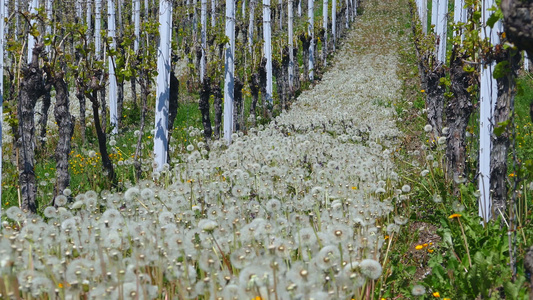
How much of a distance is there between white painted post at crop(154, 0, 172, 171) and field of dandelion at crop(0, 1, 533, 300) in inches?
17.3

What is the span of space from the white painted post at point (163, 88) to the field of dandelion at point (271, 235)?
1.45 feet

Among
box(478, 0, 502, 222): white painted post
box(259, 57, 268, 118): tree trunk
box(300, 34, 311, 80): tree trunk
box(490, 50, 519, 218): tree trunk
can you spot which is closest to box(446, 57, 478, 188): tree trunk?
box(478, 0, 502, 222): white painted post

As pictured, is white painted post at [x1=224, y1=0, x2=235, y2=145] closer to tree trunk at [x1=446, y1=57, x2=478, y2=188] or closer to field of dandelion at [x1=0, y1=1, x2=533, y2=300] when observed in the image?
field of dandelion at [x1=0, y1=1, x2=533, y2=300]

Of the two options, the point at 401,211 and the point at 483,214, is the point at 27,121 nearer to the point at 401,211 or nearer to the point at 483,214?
the point at 401,211

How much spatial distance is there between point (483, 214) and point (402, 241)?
0.83 meters

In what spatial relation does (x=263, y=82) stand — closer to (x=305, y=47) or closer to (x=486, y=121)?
(x=305, y=47)

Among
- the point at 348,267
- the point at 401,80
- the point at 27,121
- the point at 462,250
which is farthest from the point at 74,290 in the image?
the point at 401,80

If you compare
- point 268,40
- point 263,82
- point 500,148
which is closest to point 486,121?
point 500,148

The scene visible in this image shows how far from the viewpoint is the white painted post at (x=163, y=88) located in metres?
8.46

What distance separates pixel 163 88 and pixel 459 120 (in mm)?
4496

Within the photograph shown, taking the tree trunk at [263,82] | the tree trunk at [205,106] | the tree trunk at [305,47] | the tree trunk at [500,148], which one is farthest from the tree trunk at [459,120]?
the tree trunk at [305,47]

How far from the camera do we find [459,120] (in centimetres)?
716

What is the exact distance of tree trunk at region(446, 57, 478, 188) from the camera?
702 centimetres

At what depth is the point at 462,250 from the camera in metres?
4.70
